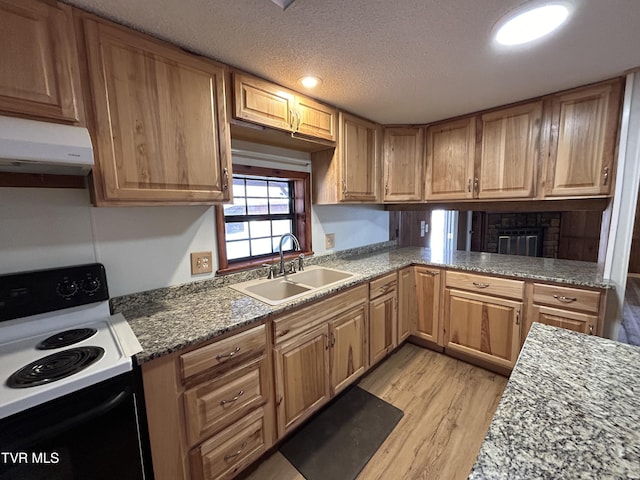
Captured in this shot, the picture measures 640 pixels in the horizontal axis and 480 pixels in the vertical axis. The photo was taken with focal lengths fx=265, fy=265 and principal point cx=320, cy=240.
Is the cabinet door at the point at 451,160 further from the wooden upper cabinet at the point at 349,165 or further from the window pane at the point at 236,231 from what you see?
the window pane at the point at 236,231

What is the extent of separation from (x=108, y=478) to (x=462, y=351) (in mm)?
2372

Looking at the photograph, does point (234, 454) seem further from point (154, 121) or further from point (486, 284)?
point (486, 284)

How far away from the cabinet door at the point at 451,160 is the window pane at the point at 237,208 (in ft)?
5.68

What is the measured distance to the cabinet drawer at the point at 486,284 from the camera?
1.96 m

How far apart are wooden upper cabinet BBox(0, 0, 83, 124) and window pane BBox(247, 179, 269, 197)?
1.04 meters

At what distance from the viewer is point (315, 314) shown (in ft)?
5.13

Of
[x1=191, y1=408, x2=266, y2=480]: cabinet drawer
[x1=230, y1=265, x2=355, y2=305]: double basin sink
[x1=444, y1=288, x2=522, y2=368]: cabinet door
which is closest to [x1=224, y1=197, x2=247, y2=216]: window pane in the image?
[x1=230, y1=265, x2=355, y2=305]: double basin sink

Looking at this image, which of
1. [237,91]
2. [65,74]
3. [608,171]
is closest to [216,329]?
[65,74]

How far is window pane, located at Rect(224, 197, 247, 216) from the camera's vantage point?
1831mm

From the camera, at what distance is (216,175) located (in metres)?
1.37

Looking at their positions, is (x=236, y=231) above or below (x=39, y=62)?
below

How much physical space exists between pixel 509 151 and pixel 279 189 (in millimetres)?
1846

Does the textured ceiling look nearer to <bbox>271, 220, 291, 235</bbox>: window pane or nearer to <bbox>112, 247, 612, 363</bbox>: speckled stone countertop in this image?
<bbox>271, 220, 291, 235</bbox>: window pane

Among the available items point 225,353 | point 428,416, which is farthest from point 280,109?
point 428,416
